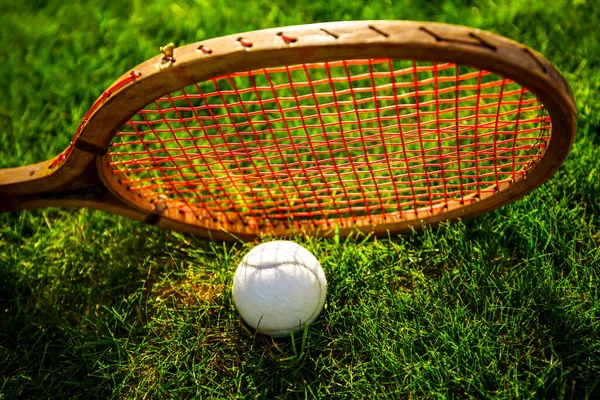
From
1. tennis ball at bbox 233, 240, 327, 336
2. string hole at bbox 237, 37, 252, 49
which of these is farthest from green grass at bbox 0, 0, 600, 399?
string hole at bbox 237, 37, 252, 49

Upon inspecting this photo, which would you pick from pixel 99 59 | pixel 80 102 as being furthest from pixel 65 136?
pixel 99 59

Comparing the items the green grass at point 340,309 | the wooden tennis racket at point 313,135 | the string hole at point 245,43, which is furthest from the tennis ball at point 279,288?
the string hole at point 245,43

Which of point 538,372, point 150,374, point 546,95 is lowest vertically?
point 538,372

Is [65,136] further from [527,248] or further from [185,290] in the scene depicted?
[527,248]

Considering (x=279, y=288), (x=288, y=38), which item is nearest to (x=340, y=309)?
(x=279, y=288)

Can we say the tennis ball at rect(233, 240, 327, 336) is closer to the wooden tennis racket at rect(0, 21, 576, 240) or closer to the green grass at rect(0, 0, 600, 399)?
the green grass at rect(0, 0, 600, 399)
